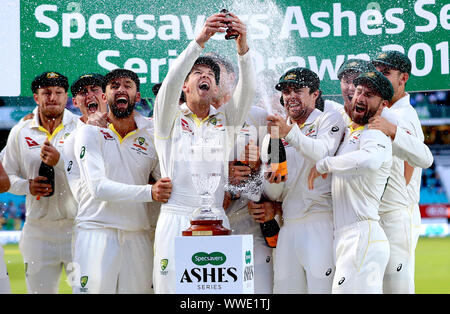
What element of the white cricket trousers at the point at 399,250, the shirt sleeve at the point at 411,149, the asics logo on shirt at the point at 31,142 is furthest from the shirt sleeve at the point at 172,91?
the white cricket trousers at the point at 399,250

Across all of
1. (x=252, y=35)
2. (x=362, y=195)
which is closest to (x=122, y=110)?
(x=252, y=35)

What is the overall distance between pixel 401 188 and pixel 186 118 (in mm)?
1250

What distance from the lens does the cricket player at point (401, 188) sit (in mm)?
3846

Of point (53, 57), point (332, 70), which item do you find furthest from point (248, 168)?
point (53, 57)

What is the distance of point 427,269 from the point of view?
1057 centimetres

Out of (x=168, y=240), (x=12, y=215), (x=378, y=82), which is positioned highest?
(x=378, y=82)

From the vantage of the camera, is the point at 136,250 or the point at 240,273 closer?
the point at 240,273

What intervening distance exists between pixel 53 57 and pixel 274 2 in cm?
125

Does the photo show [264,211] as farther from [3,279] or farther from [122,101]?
[3,279]

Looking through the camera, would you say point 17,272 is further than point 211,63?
Yes

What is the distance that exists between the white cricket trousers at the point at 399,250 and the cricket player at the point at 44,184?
1.76 meters

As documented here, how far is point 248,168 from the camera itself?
385cm
